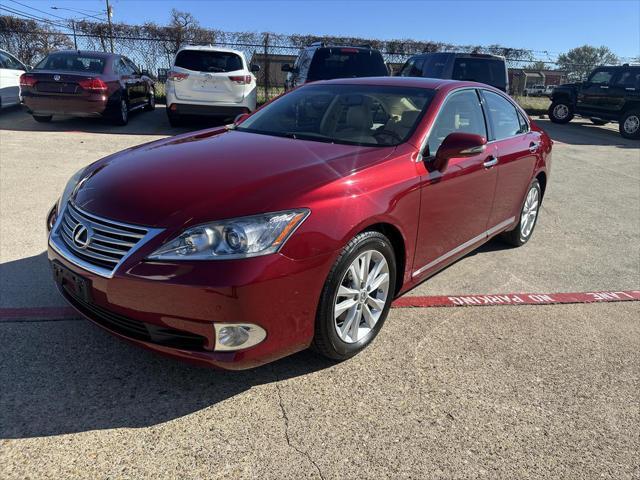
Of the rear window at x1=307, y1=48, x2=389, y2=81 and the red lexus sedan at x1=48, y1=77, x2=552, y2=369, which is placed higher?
the rear window at x1=307, y1=48, x2=389, y2=81

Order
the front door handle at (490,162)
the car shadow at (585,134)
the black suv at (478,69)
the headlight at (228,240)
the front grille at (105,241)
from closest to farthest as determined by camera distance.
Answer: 1. the headlight at (228,240)
2. the front grille at (105,241)
3. the front door handle at (490,162)
4. the black suv at (478,69)
5. the car shadow at (585,134)

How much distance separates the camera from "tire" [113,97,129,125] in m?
10.9

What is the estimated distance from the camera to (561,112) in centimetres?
1794

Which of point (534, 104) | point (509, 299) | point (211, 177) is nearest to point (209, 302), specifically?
point (211, 177)

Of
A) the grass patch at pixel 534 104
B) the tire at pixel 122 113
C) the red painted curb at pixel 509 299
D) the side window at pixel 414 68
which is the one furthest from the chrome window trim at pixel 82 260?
the grass patch at pixel 534 104

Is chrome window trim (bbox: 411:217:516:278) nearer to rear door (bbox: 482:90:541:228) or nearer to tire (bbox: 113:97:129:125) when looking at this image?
rear door (bbox: 482:90:541:228)

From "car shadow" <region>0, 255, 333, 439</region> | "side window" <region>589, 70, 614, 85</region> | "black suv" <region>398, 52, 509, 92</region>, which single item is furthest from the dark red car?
"side window" <region>589, 70, 614, 85</region>

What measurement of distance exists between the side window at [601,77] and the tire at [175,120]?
501 inches

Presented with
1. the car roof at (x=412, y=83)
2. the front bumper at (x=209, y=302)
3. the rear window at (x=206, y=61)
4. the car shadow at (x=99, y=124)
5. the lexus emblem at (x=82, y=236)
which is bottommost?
the car shadow at (x=99, y=124)

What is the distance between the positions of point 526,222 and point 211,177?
12.0ft

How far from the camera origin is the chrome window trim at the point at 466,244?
11.4ft


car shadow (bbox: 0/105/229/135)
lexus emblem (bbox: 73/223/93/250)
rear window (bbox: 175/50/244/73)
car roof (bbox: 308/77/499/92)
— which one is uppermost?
car roof (bbox: 308/77/499/92)

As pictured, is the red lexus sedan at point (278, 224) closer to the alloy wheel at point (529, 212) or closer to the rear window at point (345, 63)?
the alloy wheel at point (529, 212)

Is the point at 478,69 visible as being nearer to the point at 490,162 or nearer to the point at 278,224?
the point at 490,162
